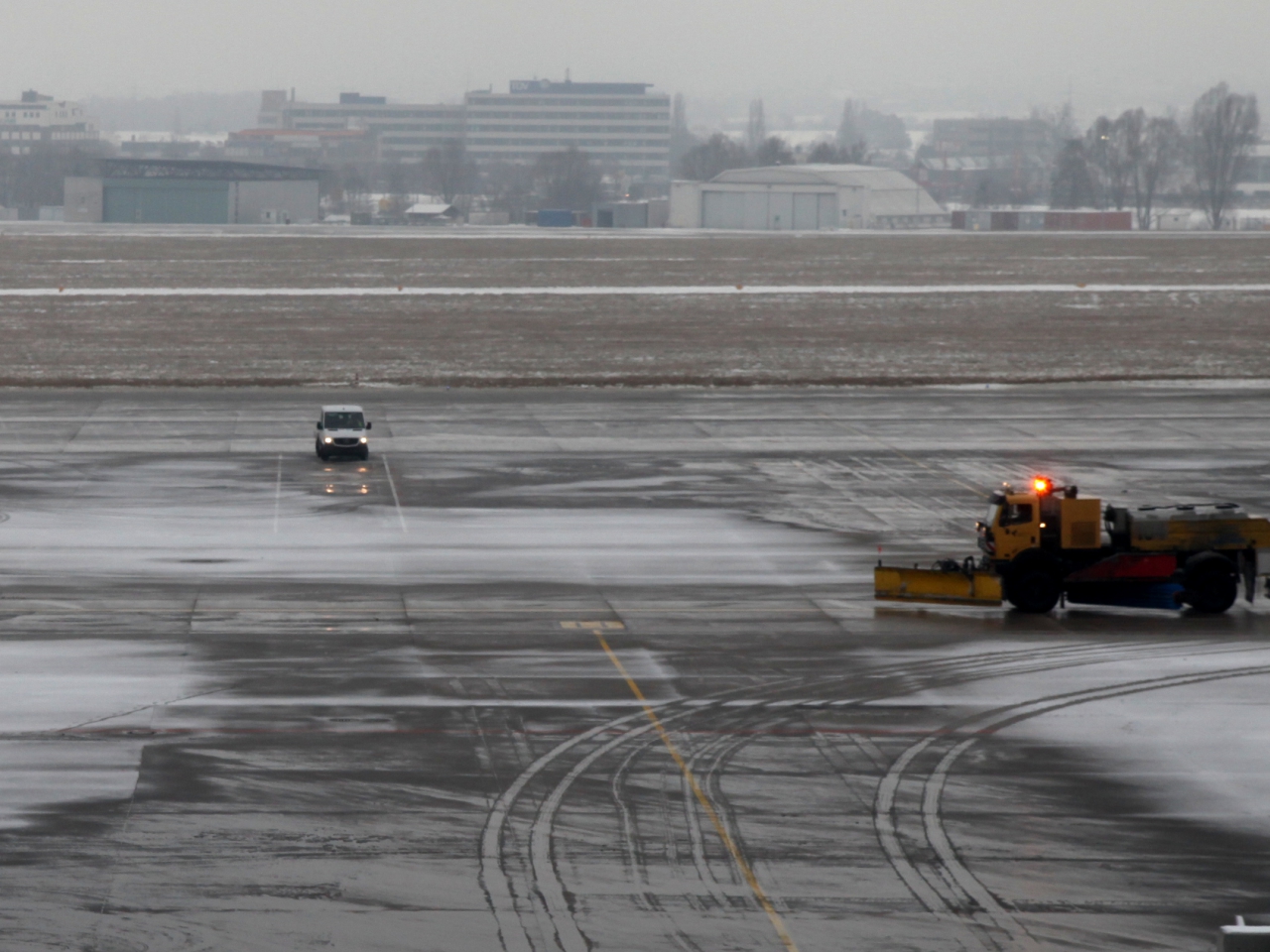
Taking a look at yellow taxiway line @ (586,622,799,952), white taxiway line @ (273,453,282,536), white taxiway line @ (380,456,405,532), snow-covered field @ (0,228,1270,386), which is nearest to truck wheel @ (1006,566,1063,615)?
yellow taxiway line @ (586,622,799,952)

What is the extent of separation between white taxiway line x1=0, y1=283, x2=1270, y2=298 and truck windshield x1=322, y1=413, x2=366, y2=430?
50.7m

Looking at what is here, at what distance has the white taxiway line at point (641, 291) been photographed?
9350 cm

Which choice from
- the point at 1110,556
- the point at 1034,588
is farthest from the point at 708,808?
the point at 1110,556

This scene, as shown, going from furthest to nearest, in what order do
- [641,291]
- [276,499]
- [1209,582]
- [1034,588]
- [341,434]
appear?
[641,291] → [341,434] → [276,499] → [1034,588] → [1209,582]

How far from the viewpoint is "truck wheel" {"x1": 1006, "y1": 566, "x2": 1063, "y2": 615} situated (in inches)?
1085

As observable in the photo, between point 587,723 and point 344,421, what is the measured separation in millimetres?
22755

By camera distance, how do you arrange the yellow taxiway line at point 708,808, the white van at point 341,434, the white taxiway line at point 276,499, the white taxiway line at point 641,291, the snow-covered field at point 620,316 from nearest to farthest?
the yellow taxiway line at point 708,808, the white taxiway line at point 276,499, the white van at point 341,434, the snow-covered field at point 620,316, the white taxiway line at point 641,291

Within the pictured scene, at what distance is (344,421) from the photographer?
139 ft

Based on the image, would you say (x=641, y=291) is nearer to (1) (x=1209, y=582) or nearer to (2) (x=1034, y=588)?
(2) (x=1034, y=588)

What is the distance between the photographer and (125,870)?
52.4 ft

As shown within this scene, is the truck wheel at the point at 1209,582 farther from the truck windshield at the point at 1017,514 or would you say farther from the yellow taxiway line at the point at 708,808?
the yellow taxiway line at the point at 708,808

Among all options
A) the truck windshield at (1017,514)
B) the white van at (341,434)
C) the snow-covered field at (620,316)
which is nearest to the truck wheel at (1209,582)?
the truck windshield at (1017,514)

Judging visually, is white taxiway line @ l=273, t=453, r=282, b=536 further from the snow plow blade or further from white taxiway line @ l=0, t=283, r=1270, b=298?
white taxiway line @ l=0, t=283, r=1270, b=298

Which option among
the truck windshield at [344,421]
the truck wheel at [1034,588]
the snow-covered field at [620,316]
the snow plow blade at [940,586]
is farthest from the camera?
the snow-covered field at [620,316]
